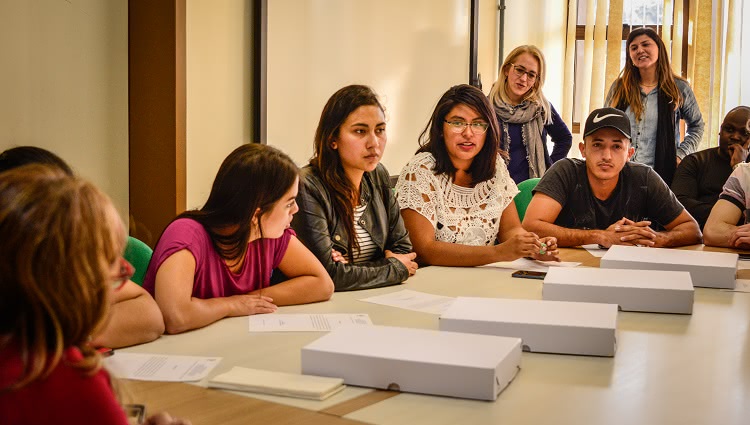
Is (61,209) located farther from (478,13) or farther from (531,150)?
(478,13)

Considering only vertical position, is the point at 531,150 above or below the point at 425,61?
below

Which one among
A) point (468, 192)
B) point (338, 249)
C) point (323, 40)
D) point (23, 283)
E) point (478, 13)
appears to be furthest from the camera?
point (478, 13)

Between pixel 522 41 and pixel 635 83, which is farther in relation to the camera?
pixel 522 41

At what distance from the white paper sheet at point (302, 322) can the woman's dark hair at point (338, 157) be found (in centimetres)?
76

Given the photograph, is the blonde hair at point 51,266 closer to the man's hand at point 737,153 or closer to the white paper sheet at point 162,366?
the white paper sheet at point 162,366

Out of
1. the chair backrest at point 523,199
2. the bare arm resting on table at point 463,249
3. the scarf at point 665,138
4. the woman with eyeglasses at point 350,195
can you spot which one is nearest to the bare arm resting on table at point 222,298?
the woman with eyeglasses at point 350,195

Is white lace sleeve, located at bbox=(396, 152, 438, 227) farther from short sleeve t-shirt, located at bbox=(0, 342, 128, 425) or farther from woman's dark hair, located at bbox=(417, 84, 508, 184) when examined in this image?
short sleeve t-shirt, located at bbox=(0, 342, 128, 425)

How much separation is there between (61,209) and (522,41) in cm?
660

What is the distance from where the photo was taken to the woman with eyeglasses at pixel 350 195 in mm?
2631

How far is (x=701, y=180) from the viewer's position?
4.70 metres

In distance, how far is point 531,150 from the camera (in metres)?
4.70

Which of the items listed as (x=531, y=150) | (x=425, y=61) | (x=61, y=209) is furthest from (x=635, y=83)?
(x=61, y=209)

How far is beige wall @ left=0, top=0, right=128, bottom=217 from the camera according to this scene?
278 cm

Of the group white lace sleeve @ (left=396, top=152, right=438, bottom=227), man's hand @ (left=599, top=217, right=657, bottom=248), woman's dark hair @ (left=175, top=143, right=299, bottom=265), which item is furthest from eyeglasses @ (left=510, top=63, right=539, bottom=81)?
woman's dark hair @ (left=175, top=143, right=299, bottom=265)
